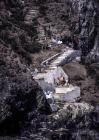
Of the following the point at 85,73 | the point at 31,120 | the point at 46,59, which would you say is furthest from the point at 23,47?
the point at 31,120

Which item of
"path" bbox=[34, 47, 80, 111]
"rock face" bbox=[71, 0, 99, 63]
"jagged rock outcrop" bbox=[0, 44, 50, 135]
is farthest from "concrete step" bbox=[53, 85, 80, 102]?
"rock face" bbox=[71, 0, 99, 63]

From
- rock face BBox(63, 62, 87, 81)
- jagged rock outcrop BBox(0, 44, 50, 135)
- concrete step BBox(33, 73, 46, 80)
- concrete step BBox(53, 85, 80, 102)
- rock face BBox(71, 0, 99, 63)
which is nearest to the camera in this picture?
jagged rock outcrop BBox(0, 44, 50, 135)

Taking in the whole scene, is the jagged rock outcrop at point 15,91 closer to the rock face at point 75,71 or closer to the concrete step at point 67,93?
the concrete step at point 67,93

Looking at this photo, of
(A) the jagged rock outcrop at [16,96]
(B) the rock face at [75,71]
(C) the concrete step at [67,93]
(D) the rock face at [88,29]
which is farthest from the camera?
(D) the rock face at [88,29]

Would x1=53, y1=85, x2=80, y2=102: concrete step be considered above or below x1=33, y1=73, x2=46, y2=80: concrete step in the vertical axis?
below

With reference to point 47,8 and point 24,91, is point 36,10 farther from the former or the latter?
point 24,91

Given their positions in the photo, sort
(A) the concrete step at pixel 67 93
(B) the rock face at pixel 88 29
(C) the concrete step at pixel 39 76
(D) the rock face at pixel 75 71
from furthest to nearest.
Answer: (B) the rock face at pixel 88 29 < (D) the rock face at pixel 75 71 < (C) the concrete step at pixel 39 76 < (A) the concrete step at pixel 67 93

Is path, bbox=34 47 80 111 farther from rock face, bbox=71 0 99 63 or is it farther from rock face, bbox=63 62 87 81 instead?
rock face, bbox=71 0 99 63

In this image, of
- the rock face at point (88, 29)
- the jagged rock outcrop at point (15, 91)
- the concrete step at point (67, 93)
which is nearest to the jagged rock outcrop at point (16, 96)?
the jagged rock outcrop at point (15, 91)

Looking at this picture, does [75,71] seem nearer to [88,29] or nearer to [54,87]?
[54,87]

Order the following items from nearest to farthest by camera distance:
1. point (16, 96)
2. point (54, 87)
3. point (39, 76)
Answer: point (16, 96) < point (54, 87) < point (39, 76)

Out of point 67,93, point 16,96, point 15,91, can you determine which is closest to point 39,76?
point 67,93
